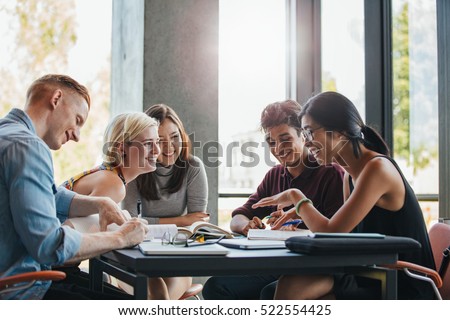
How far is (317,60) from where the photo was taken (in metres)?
4.57

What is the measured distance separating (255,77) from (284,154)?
1.69 m

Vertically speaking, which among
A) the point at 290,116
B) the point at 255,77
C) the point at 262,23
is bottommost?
the point at 290,116

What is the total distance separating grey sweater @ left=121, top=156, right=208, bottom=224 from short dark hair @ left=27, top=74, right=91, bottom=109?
132 cm

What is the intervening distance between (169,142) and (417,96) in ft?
5.76

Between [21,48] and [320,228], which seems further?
[21,48]

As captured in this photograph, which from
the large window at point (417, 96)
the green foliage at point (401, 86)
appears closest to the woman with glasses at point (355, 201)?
the large window at point (417, 96)

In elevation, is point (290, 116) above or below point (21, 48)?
below

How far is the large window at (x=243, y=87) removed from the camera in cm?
451

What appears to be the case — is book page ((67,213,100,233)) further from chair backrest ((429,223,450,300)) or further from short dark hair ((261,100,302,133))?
chair backrest ((429,223,450,300))

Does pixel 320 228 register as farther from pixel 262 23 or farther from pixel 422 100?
pixel 262 23

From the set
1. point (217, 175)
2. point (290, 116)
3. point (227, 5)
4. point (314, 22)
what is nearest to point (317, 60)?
point (314, 22)

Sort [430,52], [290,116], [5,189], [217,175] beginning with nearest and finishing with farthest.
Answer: [5,189]
[290,116]
[430,52]
[217,175]

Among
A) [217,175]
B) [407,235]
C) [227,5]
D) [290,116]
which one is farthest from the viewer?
[227,5]

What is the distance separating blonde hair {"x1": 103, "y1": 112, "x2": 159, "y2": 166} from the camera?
9.44 ft
